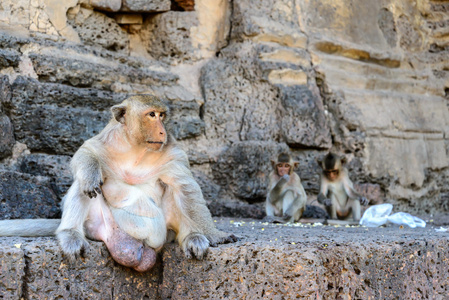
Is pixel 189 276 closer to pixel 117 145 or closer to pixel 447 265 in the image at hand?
pixel 117 145

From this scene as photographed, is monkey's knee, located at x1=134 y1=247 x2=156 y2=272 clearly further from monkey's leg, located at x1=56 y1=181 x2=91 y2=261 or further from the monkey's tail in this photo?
the monkey's tail

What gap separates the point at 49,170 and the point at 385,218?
123 inches

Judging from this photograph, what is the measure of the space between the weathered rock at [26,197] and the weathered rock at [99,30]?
186 centimetres

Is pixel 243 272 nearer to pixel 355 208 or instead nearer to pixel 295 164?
pixel 295 164

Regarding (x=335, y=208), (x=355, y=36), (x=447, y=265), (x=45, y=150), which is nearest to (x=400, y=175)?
(x=335, y=208)

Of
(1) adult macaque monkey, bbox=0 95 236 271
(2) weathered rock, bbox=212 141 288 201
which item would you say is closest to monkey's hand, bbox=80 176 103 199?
(1) adult macaque monkey, bbox=0 95 236 271

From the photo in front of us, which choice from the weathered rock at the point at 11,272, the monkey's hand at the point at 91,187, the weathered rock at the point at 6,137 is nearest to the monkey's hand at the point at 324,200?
the weathered rock at the point at 6,137

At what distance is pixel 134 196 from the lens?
344 centimetres

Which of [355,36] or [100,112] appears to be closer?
[100,112]

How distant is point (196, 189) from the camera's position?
346 centimetres

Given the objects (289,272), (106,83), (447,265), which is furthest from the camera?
(106,83)

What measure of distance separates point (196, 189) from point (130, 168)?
408 mm

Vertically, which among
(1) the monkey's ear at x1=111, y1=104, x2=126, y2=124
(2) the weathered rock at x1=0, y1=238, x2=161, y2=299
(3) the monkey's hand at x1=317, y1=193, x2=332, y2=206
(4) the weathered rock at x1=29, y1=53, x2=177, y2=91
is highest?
(1) the monkey's ear at x1=111, y1=104, x2=126, y2=124

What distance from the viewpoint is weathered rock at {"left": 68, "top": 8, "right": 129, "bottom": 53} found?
5820 millimetres
